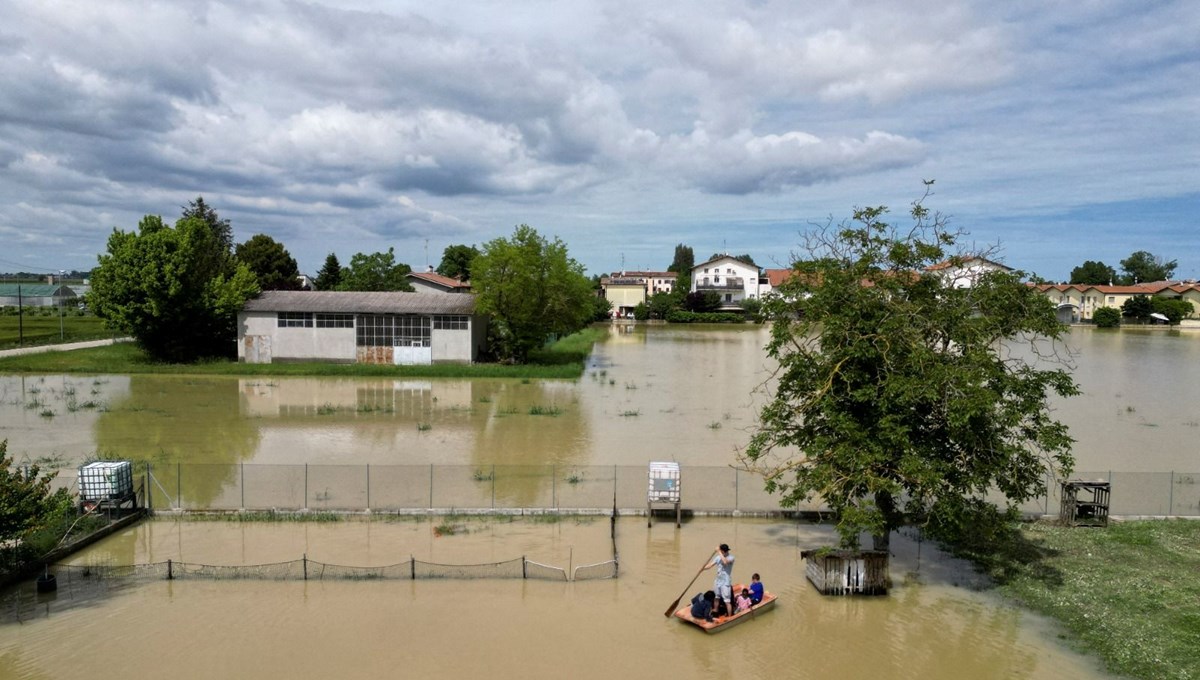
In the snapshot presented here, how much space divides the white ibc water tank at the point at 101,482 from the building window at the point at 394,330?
108ft

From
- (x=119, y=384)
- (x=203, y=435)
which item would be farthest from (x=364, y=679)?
(x=119, y=384)

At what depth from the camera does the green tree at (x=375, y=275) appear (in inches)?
3260

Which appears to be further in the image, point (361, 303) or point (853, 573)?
point (361, 303)

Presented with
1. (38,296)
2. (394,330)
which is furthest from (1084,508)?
(38,296)

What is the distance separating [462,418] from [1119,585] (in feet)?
79.6

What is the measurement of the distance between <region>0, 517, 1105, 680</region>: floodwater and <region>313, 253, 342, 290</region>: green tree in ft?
281

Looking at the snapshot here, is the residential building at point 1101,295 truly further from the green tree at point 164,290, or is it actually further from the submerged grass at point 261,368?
the green tree at point 164,290

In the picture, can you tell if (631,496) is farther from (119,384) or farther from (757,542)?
(119,384)

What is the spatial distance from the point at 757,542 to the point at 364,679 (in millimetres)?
9369

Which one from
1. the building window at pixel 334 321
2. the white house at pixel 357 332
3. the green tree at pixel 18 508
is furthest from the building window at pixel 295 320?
the green tree at pixel 18 508

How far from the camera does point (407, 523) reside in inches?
726

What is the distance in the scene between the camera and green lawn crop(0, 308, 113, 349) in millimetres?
60781

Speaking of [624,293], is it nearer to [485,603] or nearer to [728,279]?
[728,279]

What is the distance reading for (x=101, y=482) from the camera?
17953mm
